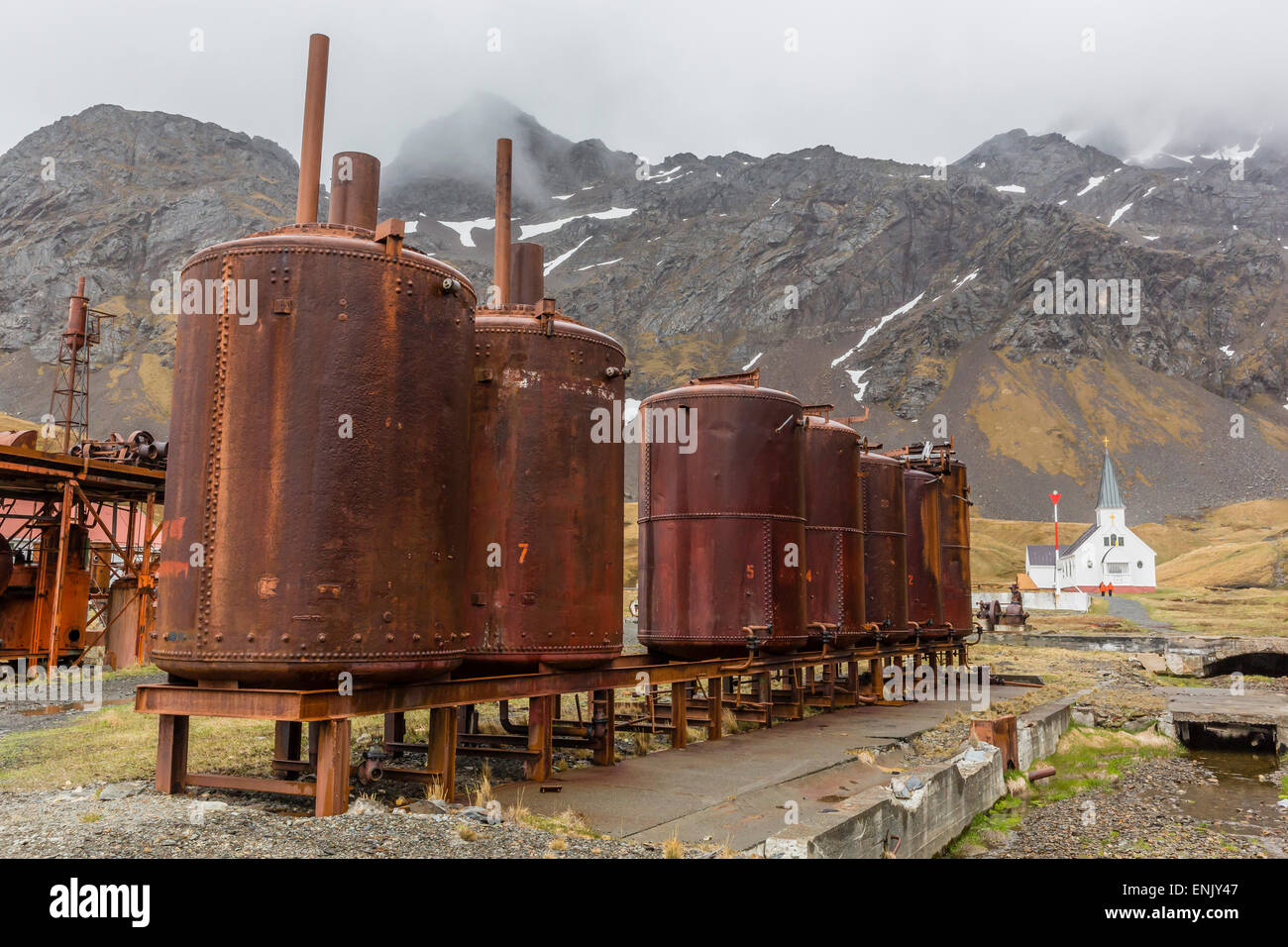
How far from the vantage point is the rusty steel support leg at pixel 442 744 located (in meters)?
8.11

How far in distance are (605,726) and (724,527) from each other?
12.8ft

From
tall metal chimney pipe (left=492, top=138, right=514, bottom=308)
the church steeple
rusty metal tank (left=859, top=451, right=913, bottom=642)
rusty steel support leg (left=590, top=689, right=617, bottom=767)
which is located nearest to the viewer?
rusty steel support leg (left=590, top=689, right=617, bottom=767)

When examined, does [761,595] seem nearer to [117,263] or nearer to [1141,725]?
[1141,725]

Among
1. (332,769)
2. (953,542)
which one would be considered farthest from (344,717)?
(953,542)

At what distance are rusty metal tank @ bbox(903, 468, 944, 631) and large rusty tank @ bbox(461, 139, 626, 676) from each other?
42.2 feet

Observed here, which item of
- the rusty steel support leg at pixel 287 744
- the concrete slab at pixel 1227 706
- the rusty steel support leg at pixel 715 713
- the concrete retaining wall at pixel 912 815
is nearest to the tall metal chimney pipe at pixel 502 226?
the rusty steel support leg at pixel 287 744

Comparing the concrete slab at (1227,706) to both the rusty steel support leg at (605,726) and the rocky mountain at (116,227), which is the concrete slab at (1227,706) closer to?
the rusty steel support leg at (605,726)

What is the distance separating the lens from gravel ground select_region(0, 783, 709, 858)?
18.0 ft

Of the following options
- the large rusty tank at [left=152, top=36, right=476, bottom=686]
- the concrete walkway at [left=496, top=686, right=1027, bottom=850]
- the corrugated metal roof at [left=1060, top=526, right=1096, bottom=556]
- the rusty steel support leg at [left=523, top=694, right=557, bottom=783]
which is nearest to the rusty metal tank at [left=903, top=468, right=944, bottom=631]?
the concrete walkway at [left=496, top=686, right=1027, bottom=850]

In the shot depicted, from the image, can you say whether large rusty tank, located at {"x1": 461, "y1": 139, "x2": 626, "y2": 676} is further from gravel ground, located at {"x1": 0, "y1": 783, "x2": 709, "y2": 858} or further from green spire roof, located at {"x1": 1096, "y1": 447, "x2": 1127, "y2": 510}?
green spire roof, located at {"x1": 1096, "y1": 447, "x2": 1127, "y2": 510}

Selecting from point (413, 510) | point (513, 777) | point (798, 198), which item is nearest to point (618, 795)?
point (513, 777)

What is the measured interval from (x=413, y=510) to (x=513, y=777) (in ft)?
12.9

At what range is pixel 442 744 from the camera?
8.15 m

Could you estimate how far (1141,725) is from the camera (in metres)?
18.8
